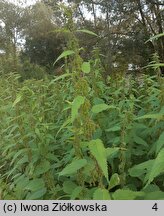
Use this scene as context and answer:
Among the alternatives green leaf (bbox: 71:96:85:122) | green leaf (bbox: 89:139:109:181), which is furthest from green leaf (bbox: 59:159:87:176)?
green leaf (bbox: 71:96:85:122)

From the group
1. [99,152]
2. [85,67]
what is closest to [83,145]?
[99,152]

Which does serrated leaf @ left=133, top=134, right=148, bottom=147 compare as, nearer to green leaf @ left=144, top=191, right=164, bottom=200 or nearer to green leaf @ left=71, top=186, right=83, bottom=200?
green leaf @ left=144, top=191, right=164, bottom=200

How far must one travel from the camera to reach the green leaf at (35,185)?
2391 millimetres

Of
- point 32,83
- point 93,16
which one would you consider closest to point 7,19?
point 93,16

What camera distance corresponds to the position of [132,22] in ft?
42.0

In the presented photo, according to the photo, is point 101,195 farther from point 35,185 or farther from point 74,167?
point 35,185

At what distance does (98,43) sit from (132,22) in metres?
2.06

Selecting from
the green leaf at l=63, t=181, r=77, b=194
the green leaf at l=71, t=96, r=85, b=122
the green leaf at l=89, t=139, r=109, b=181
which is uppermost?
the green leaf at l=71, t=96, r=85, b=122

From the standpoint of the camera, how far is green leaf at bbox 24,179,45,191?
2.39m

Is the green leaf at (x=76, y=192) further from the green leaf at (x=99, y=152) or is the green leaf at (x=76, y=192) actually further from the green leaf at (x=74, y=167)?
the green leaf at (x=99, y=152)

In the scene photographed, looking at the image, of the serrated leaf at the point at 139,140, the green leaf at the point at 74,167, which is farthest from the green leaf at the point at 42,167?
the serrated leaf at the point at 139,140

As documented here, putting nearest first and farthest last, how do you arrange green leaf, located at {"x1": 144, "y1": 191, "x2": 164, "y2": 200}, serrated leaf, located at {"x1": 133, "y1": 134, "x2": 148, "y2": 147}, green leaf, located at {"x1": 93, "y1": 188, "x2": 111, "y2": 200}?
1. green leaf, located at {"x1": 93, "y1": 188, "x2": 111, "y2": 200}
2. green leaf, located at {"x1": 144, "y1": 191, "x2": 164, "y2": 200}
3. serrated leaf, located at {"x1": 133, "y1": 134, "x2": 148, "y2": 147}

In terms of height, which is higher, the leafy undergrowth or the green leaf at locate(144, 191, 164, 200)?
the leafy undergrowth

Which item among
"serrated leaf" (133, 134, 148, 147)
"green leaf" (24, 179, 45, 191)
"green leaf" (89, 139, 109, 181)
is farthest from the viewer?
"serrated leaf" (133, 134, 148, 147)
